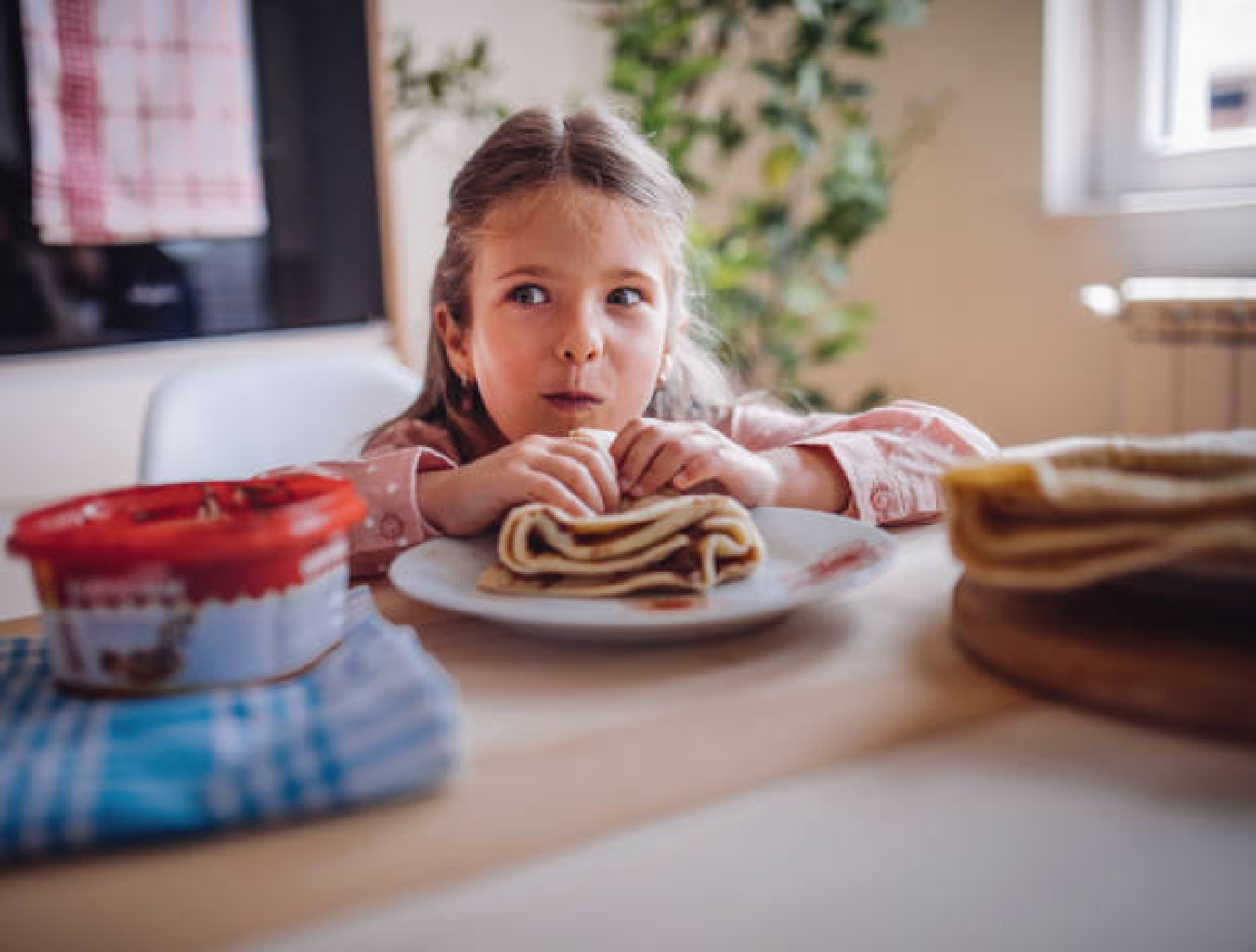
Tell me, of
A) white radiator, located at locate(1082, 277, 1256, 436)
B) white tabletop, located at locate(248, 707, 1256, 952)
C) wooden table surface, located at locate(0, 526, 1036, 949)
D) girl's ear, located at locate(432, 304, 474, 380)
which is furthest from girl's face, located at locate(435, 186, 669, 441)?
A: white radiator, located at locate(1082, 277, 1256, 436)

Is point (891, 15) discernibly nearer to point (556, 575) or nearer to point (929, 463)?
point (929, 463)

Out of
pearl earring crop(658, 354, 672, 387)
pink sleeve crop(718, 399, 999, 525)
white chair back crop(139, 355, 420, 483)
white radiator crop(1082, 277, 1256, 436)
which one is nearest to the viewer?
pink sleeve crop(718, 399, 999, 525)

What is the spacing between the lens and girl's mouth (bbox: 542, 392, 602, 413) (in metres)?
1.04

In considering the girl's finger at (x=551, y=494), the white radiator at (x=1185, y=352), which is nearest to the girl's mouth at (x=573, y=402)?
the girl's finger at (x=551, y=494)

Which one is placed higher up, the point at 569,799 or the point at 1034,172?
the point at 1034,172

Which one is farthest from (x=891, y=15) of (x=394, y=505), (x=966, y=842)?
(x=966, y=842)

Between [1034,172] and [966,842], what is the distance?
2193 millimetres

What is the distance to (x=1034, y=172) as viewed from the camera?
2.25 meters

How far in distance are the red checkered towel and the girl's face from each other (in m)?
1.54

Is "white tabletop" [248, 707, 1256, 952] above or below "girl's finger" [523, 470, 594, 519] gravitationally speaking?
below

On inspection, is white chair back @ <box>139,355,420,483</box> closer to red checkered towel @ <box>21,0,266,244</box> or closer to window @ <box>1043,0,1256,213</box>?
red checkered towel @ <box>21,0,266,244</box>

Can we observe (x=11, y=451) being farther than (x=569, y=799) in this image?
Yes

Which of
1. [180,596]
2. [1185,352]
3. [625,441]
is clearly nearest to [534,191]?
[625,441]

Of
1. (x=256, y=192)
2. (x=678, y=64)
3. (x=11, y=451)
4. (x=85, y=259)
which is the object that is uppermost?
(x=678, y=64)
